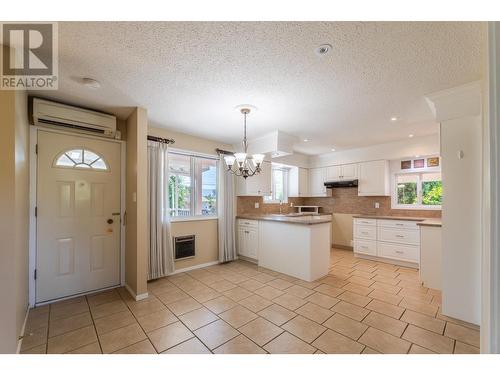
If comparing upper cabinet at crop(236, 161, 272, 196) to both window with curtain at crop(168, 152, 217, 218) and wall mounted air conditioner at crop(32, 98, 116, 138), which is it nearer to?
window with curtain at crop(168, 152, 217, 218)

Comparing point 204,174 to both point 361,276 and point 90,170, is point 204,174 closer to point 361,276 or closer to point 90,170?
point 90,170

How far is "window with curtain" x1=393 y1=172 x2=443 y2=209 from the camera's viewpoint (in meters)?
4.28

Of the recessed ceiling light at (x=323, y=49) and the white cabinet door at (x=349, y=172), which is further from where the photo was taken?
the white cabinet door at (x=349, y=172)

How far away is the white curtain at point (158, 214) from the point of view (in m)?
3.34

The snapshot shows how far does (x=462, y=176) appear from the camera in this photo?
221cm

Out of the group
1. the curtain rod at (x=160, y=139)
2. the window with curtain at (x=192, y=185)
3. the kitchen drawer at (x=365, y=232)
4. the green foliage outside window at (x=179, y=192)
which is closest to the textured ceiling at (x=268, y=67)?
the curtain rod at (x=160, y=139)

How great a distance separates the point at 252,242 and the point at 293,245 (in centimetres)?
99

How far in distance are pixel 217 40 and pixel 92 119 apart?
220cm

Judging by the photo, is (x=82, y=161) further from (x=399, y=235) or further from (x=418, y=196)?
(x=418, y=196)

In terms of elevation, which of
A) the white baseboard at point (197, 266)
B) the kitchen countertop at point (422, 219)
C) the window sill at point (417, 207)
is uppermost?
the window sill at point (417, 207)

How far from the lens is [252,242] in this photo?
4.19 meters

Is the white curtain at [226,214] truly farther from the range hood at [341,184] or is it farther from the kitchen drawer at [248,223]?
the range hood at [341,184]

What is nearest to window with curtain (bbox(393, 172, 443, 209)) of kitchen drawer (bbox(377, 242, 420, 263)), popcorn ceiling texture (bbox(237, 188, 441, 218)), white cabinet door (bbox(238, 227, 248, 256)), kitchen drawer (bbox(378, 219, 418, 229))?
popcorn ceiling texture (bbox(237, 188, 441, 218))

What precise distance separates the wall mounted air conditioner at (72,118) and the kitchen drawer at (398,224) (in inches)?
193
